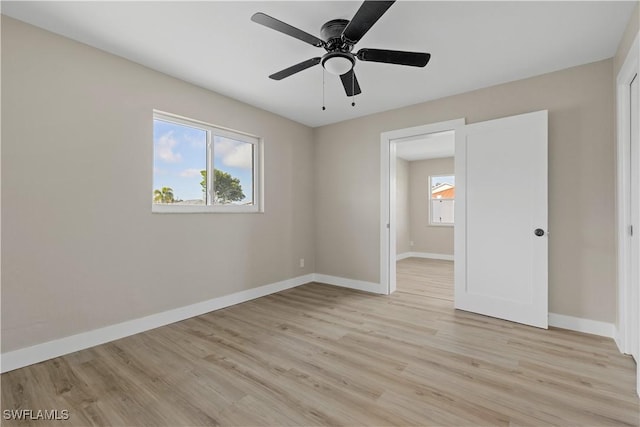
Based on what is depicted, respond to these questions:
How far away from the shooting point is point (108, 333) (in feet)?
8.48

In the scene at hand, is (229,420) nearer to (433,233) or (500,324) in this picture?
(500,324)

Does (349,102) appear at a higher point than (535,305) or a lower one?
higher

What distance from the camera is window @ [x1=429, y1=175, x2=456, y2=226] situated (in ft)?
24.1

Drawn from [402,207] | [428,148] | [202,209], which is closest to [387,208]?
[202,209]

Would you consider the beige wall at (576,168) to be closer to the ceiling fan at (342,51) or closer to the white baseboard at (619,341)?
the white baseboard at (619,341)

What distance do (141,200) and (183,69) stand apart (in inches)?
53.9

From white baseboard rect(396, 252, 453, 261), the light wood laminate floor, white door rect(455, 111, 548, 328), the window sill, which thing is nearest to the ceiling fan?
white door rect(455, 111, 548, 328)

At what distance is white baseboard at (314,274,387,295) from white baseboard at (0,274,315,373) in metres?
1.21

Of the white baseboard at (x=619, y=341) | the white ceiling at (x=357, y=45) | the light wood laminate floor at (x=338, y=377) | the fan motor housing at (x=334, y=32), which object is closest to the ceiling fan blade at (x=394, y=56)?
the fan motor housing at (x=334, y=32)

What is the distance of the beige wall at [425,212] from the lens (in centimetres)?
727

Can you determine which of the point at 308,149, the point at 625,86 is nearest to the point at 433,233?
the point at 308,149

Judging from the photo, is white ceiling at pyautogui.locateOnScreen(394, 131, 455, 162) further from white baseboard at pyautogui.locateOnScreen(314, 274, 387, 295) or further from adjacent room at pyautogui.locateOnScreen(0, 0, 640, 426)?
white baseboard at pyautogui.locateOnScreen(314, 274, 387, 295)

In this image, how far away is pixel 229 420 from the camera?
1.62 m

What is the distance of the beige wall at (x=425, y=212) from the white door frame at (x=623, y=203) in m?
4.74
